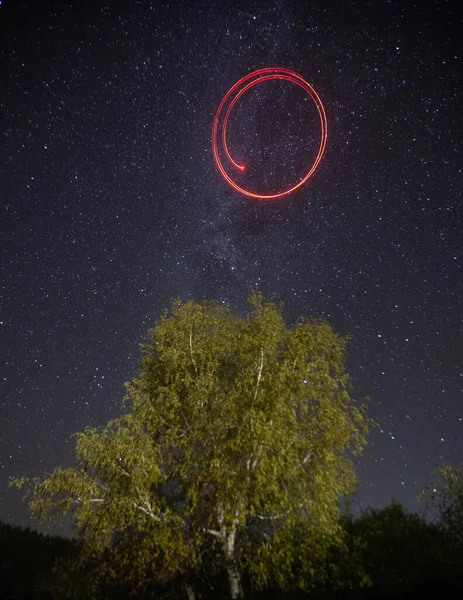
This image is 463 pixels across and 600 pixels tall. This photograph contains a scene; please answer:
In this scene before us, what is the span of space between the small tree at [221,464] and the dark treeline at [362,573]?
5.49ft

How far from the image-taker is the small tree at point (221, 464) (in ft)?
47.3

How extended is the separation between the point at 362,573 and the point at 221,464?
1194 cm

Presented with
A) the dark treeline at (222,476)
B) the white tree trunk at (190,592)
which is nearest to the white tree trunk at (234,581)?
the dark treeline at (222,476)

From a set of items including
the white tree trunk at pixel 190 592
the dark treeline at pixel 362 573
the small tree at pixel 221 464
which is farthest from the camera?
the white tree trunk at pixel 190 592

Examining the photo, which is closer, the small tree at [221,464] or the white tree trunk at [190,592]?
the small tree at [221,464]

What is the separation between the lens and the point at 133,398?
18.0 metres

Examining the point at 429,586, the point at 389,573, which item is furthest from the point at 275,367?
the point at 389,573

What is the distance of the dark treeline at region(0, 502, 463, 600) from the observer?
1631 cm

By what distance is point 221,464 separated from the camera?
47.7ft

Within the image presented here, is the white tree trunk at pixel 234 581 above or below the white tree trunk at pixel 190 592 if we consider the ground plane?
above

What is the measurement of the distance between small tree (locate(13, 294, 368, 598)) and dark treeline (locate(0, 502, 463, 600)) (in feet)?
5.49

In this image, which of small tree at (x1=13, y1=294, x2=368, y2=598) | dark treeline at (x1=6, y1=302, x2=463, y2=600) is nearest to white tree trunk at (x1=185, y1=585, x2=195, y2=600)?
dark treeline at (x1=6, y1=302, x2=463, y2=600)

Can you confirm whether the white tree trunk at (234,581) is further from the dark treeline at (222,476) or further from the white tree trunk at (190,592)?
the white tree trunk at (190,592)

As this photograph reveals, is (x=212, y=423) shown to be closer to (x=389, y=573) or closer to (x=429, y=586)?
(x=429, y=586)
